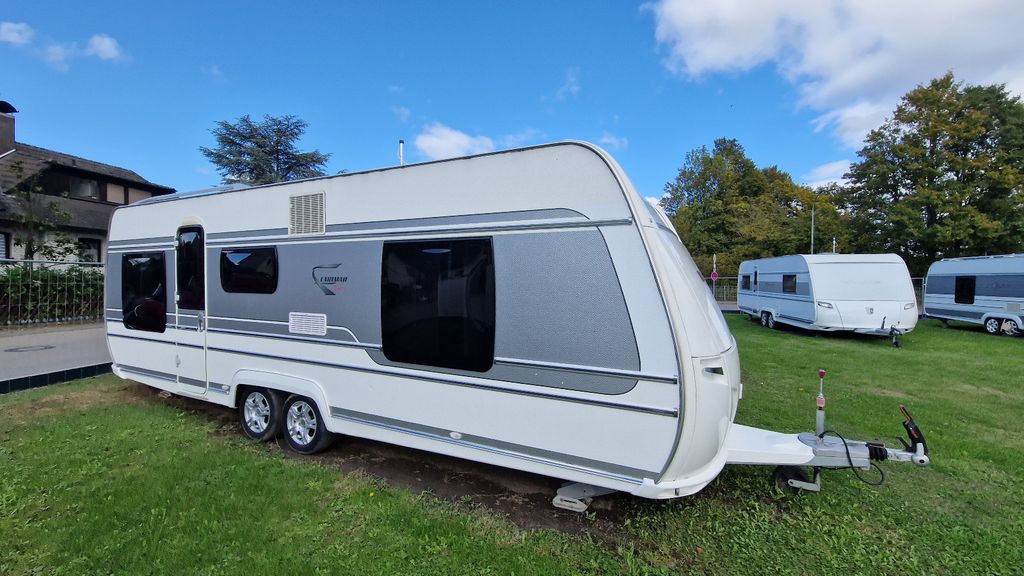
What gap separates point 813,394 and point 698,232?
122 ft

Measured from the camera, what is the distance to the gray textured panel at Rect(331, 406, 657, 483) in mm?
2998

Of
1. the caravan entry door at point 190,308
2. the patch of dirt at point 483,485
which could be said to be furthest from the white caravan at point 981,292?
the caravan entry door at point 190,308

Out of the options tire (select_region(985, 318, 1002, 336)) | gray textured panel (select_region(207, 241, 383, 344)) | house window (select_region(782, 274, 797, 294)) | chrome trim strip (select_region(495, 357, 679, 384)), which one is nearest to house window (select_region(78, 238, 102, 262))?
gray textured panel (select_region(207, 241, 383, 344))

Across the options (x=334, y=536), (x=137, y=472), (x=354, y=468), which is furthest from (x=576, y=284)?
(x=137, y=472)

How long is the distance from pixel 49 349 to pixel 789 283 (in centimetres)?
1830

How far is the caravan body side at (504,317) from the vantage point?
9.59 ft

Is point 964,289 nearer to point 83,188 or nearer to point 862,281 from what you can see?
point 862,281

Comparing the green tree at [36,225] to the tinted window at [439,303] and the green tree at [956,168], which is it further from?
the green tree at [956,168]

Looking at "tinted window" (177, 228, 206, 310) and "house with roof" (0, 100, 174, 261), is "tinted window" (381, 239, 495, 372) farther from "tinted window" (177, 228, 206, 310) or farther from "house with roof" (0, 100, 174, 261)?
"house with roof" (0, 100, 174, 261)

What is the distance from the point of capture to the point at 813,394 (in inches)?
268

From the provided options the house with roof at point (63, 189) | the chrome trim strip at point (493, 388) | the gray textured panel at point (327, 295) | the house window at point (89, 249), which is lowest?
the chrome trim strip at point (493, 388)

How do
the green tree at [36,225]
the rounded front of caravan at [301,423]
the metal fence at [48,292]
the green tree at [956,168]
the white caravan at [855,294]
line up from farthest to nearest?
the green tree at [956,168]
the green tree at [36,225]
the white caravan at [855,294]
the metal fence at [48,292]
the rounded front of caravan at [301,423]

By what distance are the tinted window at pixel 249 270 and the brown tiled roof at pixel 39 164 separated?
56.2 ft

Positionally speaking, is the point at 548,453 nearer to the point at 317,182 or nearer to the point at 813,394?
the point at 317,182
